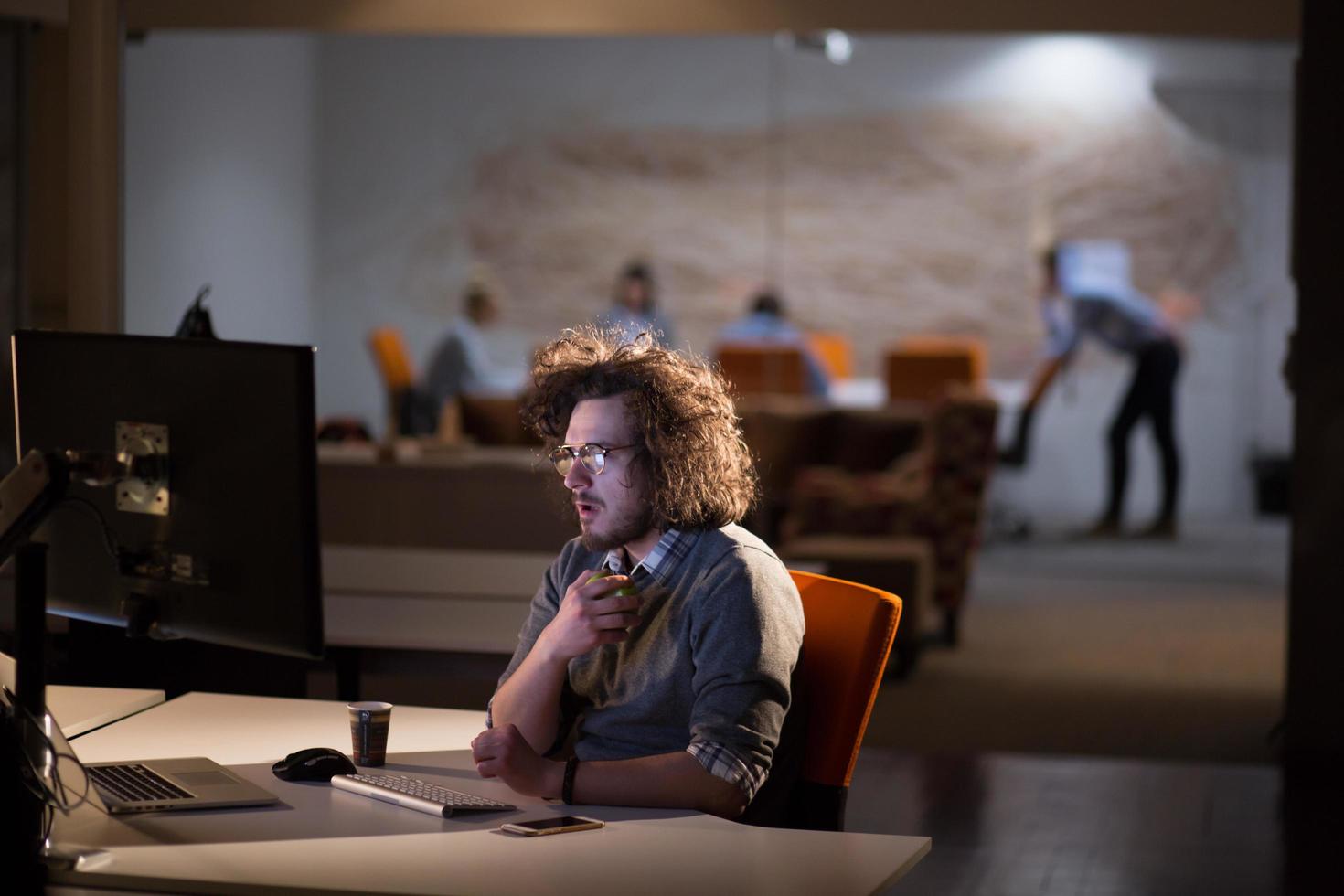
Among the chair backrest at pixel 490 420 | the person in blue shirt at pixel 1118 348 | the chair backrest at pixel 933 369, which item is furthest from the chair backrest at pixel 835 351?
the chair backrest at pixel 490 420

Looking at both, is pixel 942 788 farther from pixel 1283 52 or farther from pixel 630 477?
pixel 1283 52

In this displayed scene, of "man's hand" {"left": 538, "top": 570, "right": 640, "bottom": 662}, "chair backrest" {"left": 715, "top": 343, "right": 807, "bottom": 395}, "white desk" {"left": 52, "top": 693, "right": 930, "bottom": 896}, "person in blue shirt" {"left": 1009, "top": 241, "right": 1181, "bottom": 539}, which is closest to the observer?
"white desk" {"left": 52, "top": 693, "right": 930, "bottom": 896}

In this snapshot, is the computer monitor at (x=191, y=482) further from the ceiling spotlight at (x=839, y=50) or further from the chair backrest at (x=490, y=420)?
the ceiling spotlight at (x=839, y=50)

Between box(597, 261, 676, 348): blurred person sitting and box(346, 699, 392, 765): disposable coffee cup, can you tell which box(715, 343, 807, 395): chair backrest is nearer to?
box(597, 261, 676, 348): blurred person sitting

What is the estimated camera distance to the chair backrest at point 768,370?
31.9ft

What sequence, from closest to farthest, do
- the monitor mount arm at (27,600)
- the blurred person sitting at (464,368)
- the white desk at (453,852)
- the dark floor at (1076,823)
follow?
1. the white desk at (453,852)
2. the monitor mount arm at (27,600)
3. the dark floor at (1076,823)
4. the blurred person sitting at (464,368)

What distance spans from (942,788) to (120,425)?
3340mm

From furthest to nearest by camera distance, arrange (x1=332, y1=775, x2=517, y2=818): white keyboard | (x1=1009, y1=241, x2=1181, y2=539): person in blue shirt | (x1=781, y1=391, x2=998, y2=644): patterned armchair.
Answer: (x1=1009, y1=241, x2=1181, y2=539): person in blue shirt
(x1=781, y1=391, x2=998, y2=644): patterned armchair
(x1=332, y1=775, x2=517, y2=818): white keyboard

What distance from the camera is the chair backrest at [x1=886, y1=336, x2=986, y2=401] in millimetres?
9312

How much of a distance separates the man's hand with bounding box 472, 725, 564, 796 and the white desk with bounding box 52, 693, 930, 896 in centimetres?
2

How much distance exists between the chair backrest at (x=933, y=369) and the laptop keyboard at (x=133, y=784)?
7.40 m

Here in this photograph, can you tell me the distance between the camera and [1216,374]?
8.87 meters

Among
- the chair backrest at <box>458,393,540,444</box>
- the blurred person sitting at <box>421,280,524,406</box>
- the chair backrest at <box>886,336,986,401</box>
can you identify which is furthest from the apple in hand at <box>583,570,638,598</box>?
the chair backrest at <box>886,336,986,401</box>

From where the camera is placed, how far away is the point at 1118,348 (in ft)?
30.0
